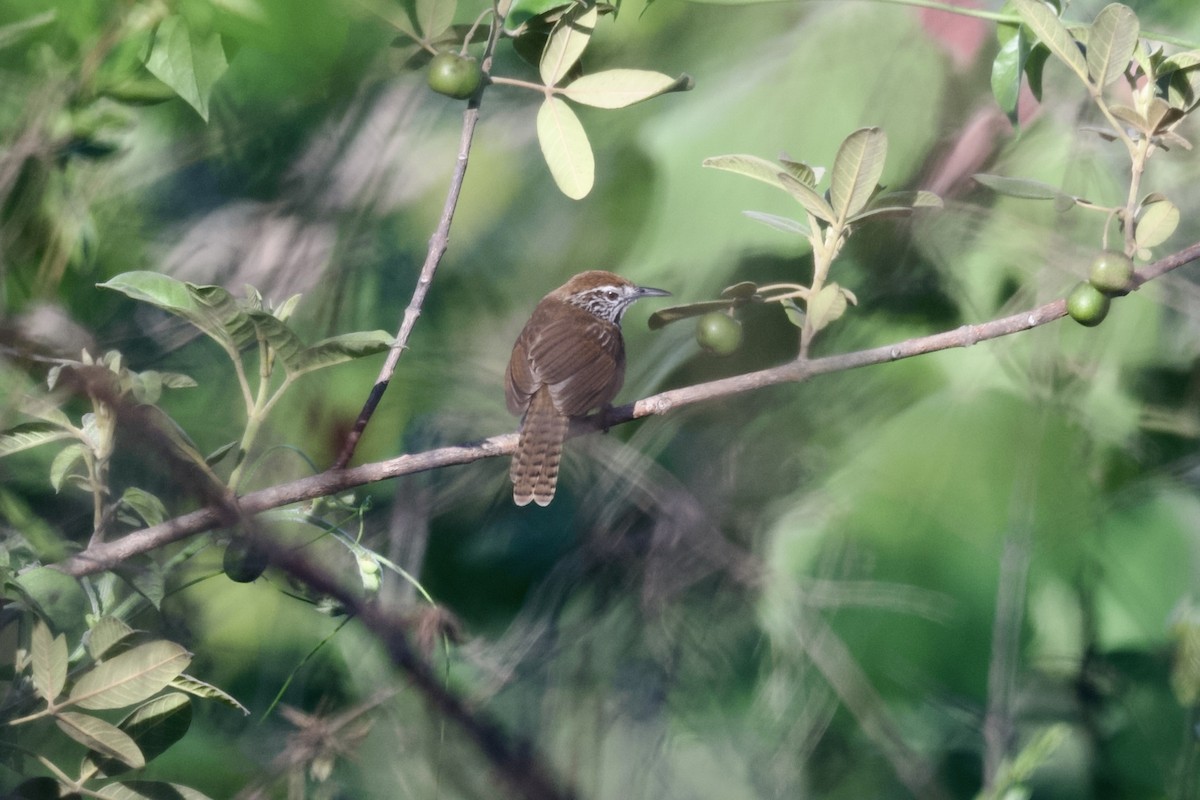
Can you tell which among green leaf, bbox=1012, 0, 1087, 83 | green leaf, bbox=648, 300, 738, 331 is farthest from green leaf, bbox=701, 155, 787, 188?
green leaf, bbox=1012, 0, 1087, 83

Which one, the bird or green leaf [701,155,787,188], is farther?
the bird

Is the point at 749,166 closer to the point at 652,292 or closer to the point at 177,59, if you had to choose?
the point at 652,292

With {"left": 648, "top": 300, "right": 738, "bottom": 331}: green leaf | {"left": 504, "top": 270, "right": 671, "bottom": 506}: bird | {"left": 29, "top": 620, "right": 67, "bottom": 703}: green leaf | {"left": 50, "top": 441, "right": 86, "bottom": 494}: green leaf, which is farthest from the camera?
{"left": 504, "top": 270, "right": 671, "bottom": 506}: bird

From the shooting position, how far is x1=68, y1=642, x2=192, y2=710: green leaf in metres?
0.70

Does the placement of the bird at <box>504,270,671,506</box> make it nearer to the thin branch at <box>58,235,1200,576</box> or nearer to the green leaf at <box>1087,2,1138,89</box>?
the thin branch at <box>58,235,1200,576</box>

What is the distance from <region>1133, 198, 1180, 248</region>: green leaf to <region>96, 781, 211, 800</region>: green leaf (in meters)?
0.84

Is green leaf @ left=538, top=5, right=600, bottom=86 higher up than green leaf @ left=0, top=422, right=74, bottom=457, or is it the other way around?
green leaf @ left=538, top=5, right=600, bottom=86

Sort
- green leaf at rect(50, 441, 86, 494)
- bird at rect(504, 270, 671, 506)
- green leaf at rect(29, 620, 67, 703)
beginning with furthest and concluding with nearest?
1. bird at rect(504, 270, 671, 506)
2. green leaf at rect(50, 441, 86, 494)
3. green leaf at rect(29, 620, 67, 703)

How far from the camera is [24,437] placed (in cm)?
76

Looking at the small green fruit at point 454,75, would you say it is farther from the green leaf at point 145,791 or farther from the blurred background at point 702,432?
the green leaf at point 145,791

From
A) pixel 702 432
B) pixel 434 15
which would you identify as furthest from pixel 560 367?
pixel 434 15

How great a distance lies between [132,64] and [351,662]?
1.86 ft

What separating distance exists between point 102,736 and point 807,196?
0.63 metres

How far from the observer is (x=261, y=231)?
980 mm
